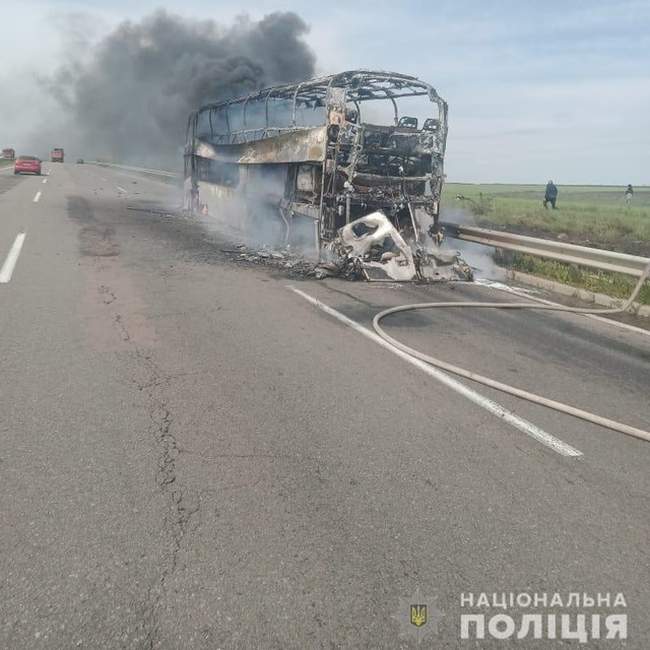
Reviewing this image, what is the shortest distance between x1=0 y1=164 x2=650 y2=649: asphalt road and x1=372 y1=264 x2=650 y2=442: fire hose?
145 mm

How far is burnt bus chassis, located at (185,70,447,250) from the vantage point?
34.5ft

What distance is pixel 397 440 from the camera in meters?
3.84

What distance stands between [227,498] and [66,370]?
2417mm

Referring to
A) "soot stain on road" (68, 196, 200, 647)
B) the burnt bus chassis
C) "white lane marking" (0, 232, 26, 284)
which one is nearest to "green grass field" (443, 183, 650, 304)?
the burnt bus chassis

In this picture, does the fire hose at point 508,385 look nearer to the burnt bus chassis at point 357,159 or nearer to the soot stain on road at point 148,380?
the soot stain on road at point 148,380

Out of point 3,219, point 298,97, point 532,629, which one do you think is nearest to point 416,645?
point 532,629

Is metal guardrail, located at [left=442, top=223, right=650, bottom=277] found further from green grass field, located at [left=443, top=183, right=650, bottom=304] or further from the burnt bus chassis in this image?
the burnt bus chassis

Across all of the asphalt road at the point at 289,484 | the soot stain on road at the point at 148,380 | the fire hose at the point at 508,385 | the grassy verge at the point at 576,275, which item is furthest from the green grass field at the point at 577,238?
the soot stain on road at the point at 148,380

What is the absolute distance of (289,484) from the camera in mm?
3256

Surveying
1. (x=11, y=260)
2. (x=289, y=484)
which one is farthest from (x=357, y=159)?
(x=289, y=484)

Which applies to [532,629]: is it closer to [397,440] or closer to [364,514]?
[364,514]

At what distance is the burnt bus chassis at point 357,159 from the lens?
1052cm

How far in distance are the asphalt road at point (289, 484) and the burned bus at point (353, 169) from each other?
4364 millimetres

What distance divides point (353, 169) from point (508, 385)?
6.57 metres
